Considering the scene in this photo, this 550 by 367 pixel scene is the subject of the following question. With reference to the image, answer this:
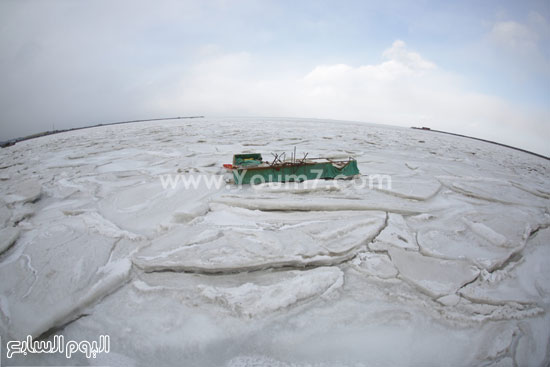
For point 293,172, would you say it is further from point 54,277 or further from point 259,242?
point 54,277

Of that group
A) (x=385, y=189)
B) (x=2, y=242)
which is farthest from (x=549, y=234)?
(x=2, y=242)

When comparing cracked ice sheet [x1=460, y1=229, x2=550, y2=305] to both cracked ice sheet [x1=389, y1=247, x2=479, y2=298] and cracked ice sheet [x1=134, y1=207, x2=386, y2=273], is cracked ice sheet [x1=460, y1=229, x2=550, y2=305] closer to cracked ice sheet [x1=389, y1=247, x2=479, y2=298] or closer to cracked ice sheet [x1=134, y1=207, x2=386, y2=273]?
cracked ice sheet [x1=389, y1=247, x2=479, y2=298]

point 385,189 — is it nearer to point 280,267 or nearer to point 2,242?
point 280,267

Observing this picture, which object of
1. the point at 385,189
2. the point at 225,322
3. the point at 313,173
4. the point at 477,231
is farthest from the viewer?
the point at 313,173

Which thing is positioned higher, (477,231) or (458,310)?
(477,231)

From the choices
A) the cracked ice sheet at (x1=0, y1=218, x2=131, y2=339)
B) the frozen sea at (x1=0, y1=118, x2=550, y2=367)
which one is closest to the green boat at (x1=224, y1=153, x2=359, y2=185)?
the frozen sea at (x1=0, y1=118, x2=550, y2=367)

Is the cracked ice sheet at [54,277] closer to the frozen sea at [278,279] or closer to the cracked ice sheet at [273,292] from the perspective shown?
the frozen sea at [278,279]
